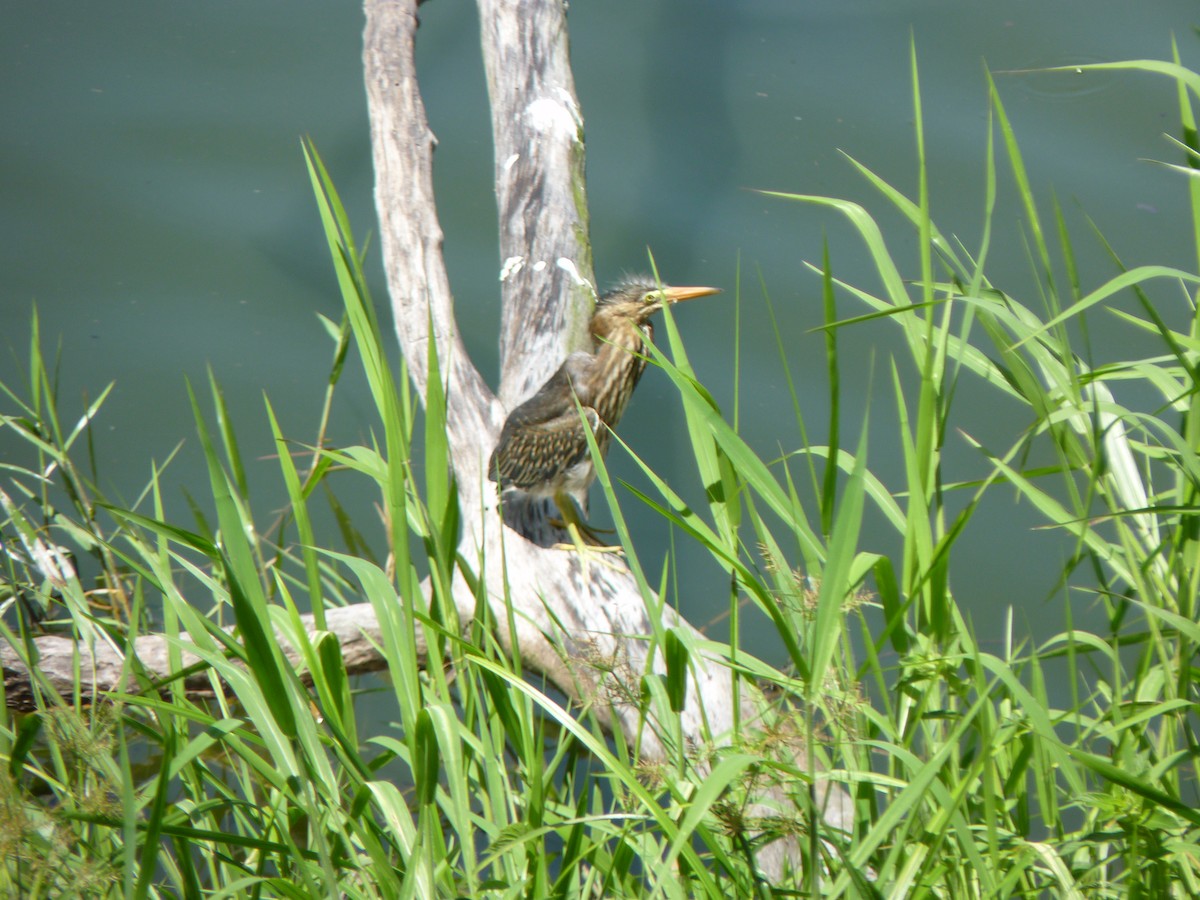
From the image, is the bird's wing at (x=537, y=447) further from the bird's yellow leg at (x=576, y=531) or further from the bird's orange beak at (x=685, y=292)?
the bird's orange beak at (x=685, y=292)

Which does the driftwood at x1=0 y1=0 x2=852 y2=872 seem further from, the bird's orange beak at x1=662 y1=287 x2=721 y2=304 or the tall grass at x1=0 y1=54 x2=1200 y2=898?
the tall grass at x1=0 y1=54 x2=1200 y2=898

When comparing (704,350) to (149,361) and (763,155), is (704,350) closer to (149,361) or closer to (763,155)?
(763,155)

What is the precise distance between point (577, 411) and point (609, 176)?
1754 millimetres

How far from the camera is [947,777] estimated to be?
5.00 ft

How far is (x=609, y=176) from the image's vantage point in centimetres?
434

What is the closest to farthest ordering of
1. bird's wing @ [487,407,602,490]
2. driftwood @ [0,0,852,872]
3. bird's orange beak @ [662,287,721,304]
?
driftwood @ [0,0,852,872] < bird's wing @ [487,407,602,490] < bird's orange beak @ [662,287,721,304]

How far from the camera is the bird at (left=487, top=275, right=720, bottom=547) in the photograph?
2898 millimetres

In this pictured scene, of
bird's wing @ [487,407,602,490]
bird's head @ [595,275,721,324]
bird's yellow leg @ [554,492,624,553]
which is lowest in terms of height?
bird's yellow leg @ [554,492,624,553]

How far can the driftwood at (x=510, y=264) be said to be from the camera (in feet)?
8.96

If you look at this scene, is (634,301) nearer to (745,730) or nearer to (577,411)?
(577,411)

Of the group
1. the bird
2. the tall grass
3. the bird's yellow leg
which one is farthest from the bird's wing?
the tall grass

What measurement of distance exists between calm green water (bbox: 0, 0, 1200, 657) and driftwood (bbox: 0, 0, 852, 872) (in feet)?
2.39

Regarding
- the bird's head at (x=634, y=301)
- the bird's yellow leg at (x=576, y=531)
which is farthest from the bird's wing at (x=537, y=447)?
the bird's head at (x=634, y=301)

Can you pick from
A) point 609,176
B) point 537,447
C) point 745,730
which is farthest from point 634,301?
point 745,730
